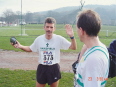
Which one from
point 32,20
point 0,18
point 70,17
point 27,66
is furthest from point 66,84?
point 0,18

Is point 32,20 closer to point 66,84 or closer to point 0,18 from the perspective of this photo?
point 0,18

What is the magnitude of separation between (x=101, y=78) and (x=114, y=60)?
0.46m

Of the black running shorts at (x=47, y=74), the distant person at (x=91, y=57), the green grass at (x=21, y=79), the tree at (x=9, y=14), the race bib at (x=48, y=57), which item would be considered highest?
the tree at (x=9, y=14)

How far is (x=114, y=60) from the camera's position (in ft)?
5.49

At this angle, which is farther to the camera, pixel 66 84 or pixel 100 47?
pixel 66 84

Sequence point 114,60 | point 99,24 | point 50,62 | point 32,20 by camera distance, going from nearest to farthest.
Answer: point 99,24, point 114,60, point 50,62, point 32,20

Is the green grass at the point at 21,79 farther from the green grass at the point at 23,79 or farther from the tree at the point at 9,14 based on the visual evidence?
the tree at the point at 9,14

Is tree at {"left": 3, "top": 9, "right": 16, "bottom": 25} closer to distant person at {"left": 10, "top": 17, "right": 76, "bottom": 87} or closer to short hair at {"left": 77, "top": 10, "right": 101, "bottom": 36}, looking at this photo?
distant person at {"left": 10, "top": 17, "right": 76, "bottom": 87}

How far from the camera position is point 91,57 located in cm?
130

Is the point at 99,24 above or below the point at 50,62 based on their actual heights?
above

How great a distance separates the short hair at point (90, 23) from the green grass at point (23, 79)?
376 centimetres

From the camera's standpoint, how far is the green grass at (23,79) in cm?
493

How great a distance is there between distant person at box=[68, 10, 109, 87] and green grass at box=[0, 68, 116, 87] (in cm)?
368

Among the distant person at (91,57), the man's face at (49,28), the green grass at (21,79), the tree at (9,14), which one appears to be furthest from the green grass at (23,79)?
the tree at (9,14)
